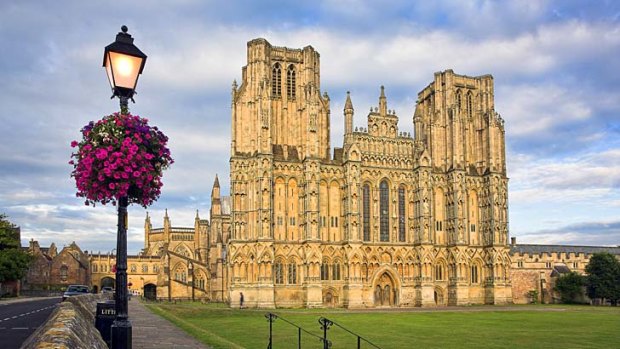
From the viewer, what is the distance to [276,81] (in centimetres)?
7388

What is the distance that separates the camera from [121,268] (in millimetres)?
10000

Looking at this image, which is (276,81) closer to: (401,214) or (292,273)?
(401,214)

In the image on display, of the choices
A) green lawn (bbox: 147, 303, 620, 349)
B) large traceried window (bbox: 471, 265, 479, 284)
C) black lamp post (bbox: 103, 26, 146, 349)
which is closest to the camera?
black lamp post (bbox: 103, 26, 146, 349)

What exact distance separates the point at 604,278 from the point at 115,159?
8682cm

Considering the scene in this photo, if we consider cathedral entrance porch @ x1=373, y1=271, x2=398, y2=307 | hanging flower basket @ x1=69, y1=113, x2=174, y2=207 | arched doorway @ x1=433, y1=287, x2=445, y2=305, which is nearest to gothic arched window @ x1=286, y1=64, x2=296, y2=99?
cathedral entrance porch @ x1=373, y1=271, x2=398, y2=307

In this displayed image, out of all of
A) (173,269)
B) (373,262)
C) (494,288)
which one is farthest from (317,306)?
(173,269)

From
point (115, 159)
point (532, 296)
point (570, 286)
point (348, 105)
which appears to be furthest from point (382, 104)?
point (115, 159)

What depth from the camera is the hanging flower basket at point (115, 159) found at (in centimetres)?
1056

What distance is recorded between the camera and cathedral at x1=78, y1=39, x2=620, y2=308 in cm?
6844

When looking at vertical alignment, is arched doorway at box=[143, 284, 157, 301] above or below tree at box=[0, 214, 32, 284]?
below

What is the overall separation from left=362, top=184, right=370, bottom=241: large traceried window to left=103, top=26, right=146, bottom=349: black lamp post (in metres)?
64.4

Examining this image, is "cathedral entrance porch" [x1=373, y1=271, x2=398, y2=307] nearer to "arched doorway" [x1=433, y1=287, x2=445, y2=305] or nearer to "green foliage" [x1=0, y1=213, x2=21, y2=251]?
"arched doorway" [x1=433, y1=287, x2=445, y2=305]

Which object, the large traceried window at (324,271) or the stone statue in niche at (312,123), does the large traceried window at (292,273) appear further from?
the stone statue in niche at (312,123)

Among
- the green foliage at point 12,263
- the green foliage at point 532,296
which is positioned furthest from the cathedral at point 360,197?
the green foliage at point 12,263
